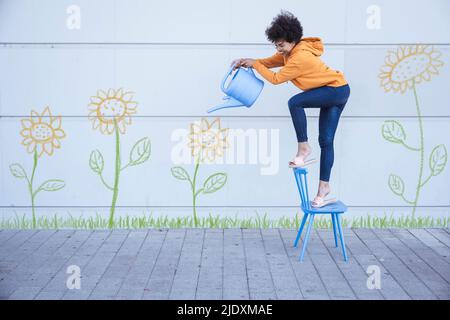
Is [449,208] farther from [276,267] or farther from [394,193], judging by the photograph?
[276,267]

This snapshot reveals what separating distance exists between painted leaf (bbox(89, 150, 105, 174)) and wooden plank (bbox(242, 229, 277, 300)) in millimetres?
1322

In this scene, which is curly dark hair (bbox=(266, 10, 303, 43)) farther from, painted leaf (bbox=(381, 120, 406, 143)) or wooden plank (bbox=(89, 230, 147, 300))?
wooden plank (bbox=(89, 230, 147, 300))

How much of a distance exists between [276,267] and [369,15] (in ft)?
7.50

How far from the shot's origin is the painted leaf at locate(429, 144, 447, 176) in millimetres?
5363

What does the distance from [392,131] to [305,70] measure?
133 cm

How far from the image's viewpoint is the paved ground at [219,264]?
3.85 meters

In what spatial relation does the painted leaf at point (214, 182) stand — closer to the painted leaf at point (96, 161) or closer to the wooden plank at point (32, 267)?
the painted leaf at point (96, 161)

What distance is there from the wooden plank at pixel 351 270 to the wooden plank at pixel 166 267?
3.69 feet

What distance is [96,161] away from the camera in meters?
5.33

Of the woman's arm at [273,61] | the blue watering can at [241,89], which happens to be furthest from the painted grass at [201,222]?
the woman's arm at [273,61]

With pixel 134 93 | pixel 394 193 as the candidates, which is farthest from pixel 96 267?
pixel 394 193

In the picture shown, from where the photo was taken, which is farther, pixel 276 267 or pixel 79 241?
pixel 79 241

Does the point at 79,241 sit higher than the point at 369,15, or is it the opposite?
the point at 369,15
